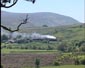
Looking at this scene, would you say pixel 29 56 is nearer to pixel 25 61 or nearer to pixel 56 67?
pixel 25 61

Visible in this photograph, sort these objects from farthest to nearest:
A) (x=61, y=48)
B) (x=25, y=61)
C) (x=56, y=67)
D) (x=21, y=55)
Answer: (x=61, y=48) < (x=21, y=55) < (x=25, y=61) < (x=56, y=67)

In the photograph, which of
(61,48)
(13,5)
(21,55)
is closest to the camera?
(13,5)

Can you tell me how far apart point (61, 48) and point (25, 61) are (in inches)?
1198

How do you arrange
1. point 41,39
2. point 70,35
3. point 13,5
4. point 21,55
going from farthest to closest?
point 70,35 < point 41,39 < point 21,55 < point 13,5

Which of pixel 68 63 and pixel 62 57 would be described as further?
pixel 62 57

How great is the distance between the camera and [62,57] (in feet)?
257

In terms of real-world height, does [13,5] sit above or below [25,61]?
above

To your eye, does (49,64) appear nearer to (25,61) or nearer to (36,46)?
(25,61)

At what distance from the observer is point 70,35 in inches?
6152

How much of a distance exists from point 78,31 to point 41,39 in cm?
1749

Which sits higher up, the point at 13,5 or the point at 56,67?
the point at 13,5

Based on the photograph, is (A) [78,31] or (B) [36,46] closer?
(B) [36,46]

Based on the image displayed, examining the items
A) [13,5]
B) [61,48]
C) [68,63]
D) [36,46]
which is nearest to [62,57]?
[68,63]

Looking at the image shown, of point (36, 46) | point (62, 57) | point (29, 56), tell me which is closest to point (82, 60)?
point (62, 57)
